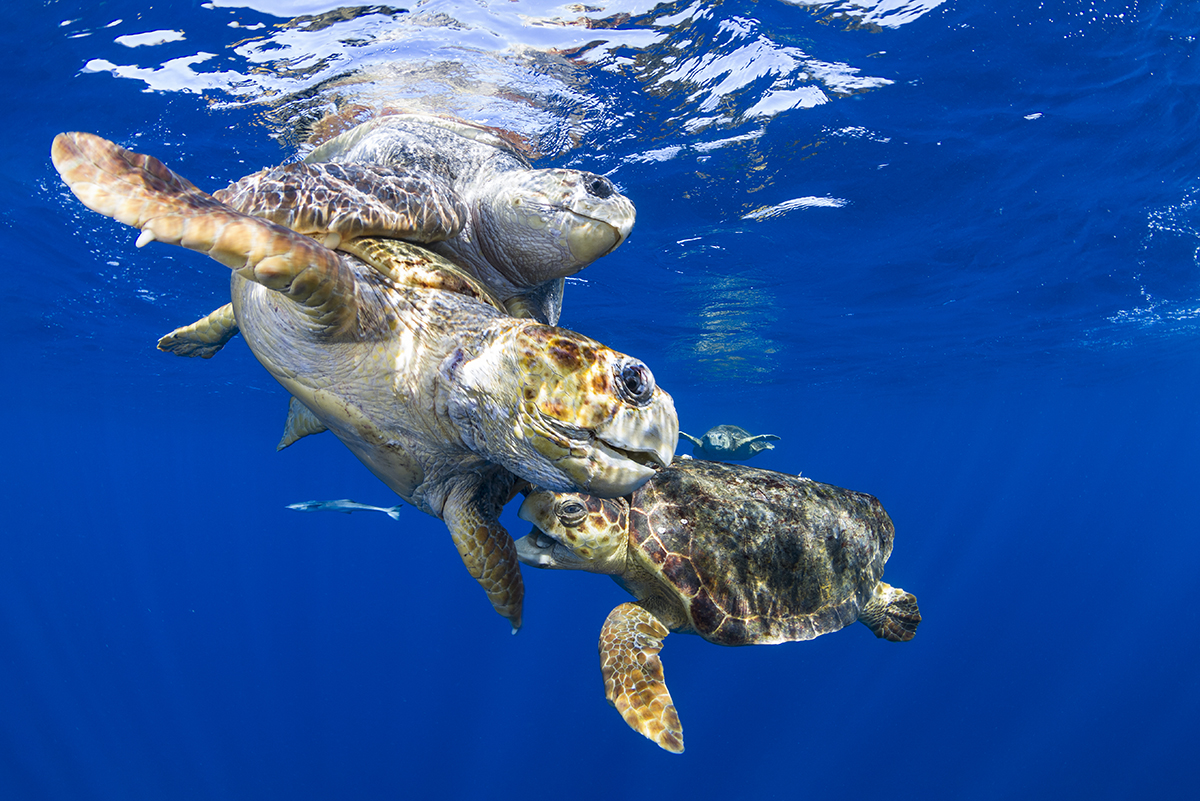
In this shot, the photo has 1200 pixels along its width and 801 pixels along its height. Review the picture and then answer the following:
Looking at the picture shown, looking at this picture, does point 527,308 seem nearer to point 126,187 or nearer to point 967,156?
point 126,187

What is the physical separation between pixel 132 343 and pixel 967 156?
24373mm

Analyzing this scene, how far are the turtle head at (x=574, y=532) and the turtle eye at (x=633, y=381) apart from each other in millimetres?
1445

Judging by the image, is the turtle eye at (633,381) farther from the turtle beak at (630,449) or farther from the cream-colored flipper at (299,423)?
the cream-colored flipper at (299,423)

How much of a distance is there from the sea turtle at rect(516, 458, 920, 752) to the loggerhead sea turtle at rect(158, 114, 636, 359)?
1533 millimetres

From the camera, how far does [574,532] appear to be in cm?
336

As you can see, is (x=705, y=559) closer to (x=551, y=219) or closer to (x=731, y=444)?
(x=551, y=219)

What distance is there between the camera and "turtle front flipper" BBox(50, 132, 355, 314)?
173 cm

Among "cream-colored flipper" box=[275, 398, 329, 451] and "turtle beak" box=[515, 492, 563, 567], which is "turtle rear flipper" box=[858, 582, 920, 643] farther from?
"cream-colored flipper" box=[275, 398, 329, 451]

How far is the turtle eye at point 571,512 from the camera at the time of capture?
3.32m

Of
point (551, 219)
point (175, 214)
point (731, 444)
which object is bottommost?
point (731, 444)

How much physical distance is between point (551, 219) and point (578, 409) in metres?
1.77

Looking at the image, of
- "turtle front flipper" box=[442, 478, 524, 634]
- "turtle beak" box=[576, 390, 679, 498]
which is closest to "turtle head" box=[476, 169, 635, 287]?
"turtle front flipper" box=[442, 478, 524, 634]

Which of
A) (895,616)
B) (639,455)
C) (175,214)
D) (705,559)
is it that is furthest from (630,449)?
(895,616)

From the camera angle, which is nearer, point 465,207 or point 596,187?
point 596,187
